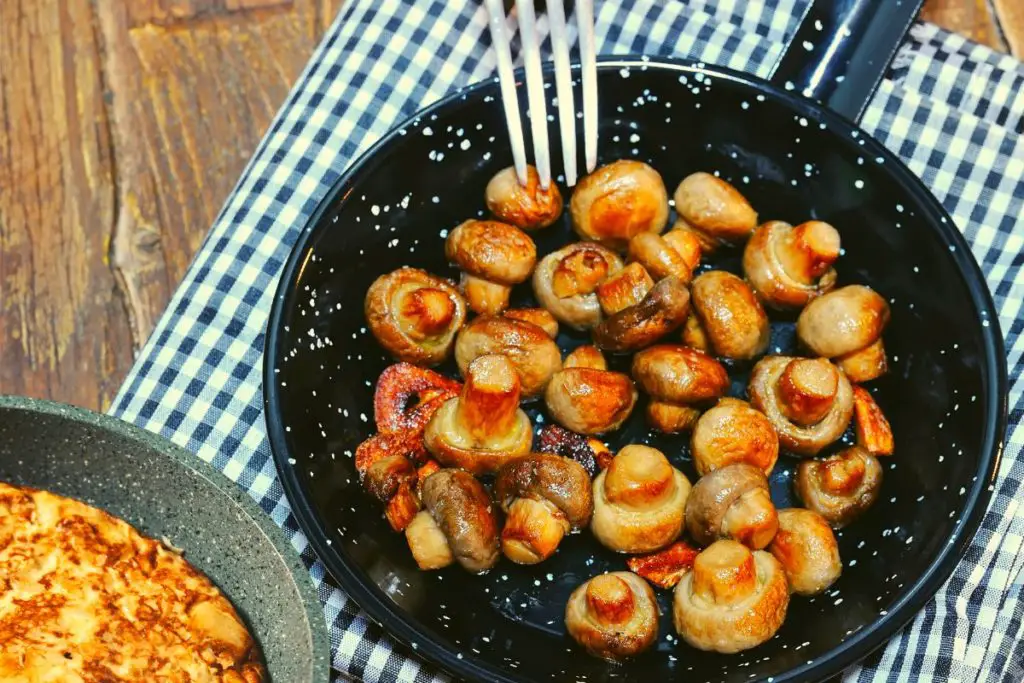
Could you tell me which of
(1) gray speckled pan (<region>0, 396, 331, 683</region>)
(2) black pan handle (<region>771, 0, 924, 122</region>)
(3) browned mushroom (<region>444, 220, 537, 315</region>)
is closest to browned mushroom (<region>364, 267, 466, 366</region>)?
(3) browned mushroom (<region>444, 220, 537, 315</region>)

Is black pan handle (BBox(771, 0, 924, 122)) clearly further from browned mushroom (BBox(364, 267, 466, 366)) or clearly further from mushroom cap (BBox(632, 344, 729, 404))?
browned mushroom (BBox(364, 267, 466, 366))

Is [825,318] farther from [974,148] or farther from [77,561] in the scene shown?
[77,561]

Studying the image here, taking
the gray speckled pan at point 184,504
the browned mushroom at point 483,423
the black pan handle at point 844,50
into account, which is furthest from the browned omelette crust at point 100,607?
the black pan handle at point 844,50

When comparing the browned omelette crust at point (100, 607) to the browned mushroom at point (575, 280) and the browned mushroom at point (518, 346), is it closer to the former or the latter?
the browned mushroom at point (518, 346)

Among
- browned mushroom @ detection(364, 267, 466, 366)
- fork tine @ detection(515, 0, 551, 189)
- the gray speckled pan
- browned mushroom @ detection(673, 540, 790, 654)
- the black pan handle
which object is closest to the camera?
the gray speckled pan

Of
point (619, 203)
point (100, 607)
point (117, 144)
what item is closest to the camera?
point (100, 607)

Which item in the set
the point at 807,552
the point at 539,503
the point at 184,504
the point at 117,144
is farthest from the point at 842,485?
the point at 117,144

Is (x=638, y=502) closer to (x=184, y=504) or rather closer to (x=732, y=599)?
(x=732, y=599)
